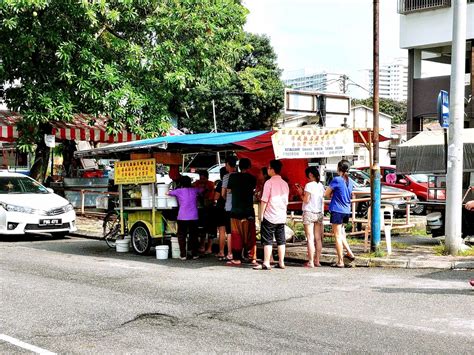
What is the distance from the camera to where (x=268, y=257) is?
10680 mm

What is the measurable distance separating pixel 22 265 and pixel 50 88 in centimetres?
817

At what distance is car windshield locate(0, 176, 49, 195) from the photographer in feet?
51.1

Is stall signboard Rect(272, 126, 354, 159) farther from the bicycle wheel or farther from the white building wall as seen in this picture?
the white building wall

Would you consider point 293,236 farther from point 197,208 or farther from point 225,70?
point 225,70

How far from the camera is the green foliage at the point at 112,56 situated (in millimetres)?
16875

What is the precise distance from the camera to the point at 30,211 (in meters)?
14.6

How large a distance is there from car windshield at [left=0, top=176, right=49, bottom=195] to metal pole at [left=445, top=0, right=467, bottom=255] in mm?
10181

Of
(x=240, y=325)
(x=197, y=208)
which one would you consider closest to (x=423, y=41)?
(x=197, y=208)

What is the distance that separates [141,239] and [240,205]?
2883mm

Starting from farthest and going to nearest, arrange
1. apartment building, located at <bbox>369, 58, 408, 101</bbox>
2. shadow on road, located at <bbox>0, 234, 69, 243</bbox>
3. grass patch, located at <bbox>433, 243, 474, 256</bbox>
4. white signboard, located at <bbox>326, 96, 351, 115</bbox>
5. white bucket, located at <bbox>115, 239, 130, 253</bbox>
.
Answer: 1. apartment building, located at <bbox>369, 58, 408, 101</bbox>
2. shadow on road, located at <bbox>0, 234, 69, 243</bbox>
3. white bucket, located at <bbox>115, 239, 130, 253</bbox>
4. white signboard, located at <bbox>326, 96, 351, 115</bbox>
5. grass patch, located at <bbox>433, 243, 474, 256</bbox>

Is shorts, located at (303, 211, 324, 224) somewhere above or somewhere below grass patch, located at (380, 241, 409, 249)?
above

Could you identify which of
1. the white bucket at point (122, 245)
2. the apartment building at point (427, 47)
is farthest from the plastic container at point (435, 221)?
the apartment building at point (427, 47)

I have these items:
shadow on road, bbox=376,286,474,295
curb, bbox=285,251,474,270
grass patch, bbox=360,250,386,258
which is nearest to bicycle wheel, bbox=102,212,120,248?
curb, bbox=285,251,474,270

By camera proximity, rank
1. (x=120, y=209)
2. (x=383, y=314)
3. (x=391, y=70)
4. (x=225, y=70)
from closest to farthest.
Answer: (x=383, y=314)
(x=120, y=209)
(x=225, y=70)
(x=391, y=70)
